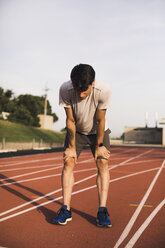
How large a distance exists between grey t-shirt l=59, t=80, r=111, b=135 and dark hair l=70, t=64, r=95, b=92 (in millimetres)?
240

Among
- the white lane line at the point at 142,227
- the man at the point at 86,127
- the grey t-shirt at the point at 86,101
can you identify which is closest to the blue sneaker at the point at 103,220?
the man at the point at 86,127

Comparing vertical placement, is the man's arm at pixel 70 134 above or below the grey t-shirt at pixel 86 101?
below

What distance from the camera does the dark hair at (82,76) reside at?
2459 mm

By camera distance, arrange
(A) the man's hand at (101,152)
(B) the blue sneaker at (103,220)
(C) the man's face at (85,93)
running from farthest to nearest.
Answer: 1. (A) the man's hand at (101,152)
2. (B) the blue sneaker at (103,220)
3. (C) the man's face at (85,93)

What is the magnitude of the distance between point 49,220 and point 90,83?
1725mm

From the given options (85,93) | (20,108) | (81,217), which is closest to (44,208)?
(81,217)

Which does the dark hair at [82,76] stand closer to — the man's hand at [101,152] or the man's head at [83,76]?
the man's head at [83,76]

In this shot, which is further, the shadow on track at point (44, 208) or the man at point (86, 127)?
the shadow on track at point (44, 208)

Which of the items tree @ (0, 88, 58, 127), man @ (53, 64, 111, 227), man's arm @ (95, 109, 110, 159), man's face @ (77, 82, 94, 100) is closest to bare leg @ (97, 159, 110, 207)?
man @ (53, 64, 111, 227)

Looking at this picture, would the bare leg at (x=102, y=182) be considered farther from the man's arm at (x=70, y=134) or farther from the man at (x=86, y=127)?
the man's arm at (x=70, y=134)

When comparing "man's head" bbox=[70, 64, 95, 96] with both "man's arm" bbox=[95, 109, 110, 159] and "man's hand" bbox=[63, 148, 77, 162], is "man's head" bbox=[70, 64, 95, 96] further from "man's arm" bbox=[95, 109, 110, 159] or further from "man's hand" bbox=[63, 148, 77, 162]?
"man's hand" bbox=[63, 148, 77, 162]

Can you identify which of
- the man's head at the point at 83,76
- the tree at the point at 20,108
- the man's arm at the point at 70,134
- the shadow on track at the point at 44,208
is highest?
the tree at the point at 20,108

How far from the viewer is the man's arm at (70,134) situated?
2.91 m

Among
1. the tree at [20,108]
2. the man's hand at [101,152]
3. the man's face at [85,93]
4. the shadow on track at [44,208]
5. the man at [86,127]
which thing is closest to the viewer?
the man's face at [85,93]
